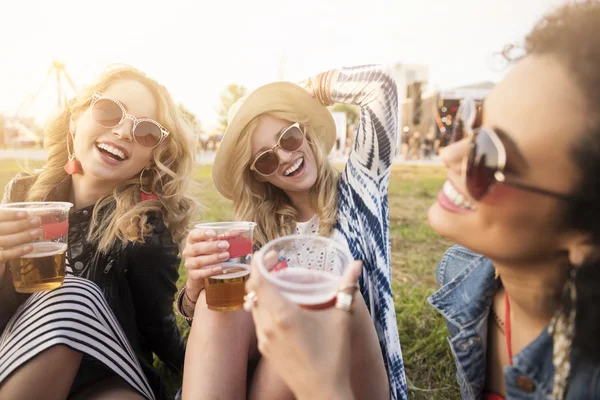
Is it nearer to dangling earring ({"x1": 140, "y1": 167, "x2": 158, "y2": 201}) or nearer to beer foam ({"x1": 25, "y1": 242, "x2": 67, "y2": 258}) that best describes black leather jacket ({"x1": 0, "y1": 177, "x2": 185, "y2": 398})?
dangling earring ({"x1": 140, "y1": 167, "x2": 158, "y2": 201})

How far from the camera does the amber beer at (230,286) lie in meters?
1.65

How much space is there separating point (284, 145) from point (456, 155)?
138 cm

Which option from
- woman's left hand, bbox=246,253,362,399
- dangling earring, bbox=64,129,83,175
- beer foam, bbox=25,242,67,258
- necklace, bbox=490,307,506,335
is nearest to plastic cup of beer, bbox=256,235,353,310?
woman's left hand, bbox=246,253,362,399

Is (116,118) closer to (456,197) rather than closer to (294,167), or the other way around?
(294,167)

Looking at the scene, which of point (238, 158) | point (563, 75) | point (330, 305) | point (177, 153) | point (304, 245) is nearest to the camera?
point (563, 75)

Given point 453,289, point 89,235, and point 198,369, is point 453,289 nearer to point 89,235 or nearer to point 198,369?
point 198,369

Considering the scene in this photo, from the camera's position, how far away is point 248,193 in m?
2.72

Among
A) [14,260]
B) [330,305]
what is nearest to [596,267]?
[330,305]

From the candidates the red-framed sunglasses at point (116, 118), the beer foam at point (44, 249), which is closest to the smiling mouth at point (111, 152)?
the red-framed sunglasses at point (116, 118)

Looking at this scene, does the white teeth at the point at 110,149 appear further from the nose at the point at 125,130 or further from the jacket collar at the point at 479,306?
the jacket collar at the point at 479,306

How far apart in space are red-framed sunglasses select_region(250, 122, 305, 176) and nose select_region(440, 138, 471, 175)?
1.32 m

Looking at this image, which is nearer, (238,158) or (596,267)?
(596,267)

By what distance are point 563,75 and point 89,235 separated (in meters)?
2.41

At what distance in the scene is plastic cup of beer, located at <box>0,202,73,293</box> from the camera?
179 centimetres
